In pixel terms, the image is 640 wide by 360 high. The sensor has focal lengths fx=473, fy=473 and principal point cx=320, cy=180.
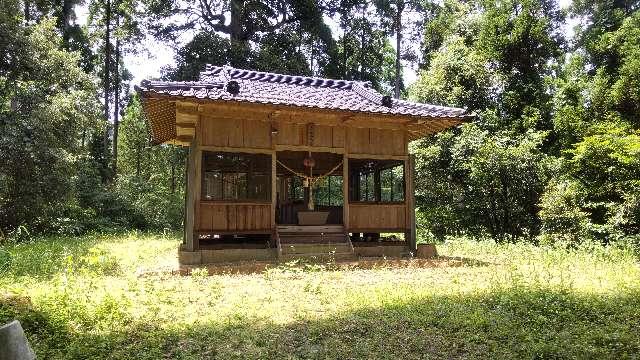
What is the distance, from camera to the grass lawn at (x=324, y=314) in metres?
4.97

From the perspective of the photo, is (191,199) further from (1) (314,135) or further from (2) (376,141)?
(2) (376,141)

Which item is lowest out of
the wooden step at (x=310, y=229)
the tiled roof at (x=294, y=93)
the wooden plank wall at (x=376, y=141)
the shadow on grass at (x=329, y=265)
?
the shadow on grass at (x=329, y=265)

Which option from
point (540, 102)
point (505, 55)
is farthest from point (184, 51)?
point (540, 102)

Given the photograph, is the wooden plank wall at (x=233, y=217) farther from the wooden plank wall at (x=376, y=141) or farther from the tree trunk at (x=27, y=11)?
the tree trunk at (x=27, y=11)

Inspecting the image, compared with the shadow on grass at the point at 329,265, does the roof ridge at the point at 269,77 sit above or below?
above

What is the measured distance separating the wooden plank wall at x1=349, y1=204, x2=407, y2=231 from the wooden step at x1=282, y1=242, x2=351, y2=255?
0.80 metres

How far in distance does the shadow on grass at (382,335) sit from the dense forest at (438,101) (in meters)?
8.67

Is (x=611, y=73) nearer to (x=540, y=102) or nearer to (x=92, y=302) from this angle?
Result: (x=540, y=102)

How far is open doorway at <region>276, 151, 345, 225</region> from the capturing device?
12.3 meters

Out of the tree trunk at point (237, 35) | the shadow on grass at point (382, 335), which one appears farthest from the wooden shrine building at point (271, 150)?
the tree trunk at point (237, 35)

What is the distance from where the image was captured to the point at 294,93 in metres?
12.8

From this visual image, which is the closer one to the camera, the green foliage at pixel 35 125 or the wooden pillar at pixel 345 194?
the wooden pillar at pixel 345 194

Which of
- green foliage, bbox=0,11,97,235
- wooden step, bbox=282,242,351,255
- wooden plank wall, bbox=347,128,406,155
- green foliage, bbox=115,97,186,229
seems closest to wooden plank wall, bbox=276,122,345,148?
wooden plank wall, bbox=347,128,406,155

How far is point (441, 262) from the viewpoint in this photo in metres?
10.9
